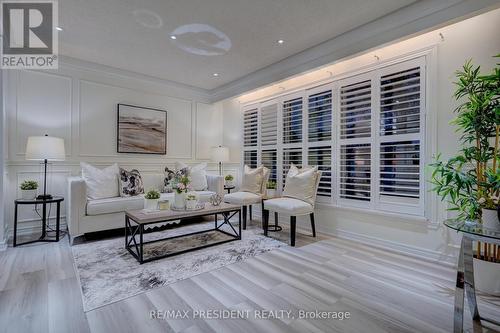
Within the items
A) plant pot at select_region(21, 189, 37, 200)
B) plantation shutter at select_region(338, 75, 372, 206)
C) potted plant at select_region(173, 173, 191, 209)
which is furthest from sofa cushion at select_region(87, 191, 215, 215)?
plantation shutter at select_region(338, 75, 372, 206)

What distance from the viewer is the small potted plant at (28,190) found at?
3.25 metres

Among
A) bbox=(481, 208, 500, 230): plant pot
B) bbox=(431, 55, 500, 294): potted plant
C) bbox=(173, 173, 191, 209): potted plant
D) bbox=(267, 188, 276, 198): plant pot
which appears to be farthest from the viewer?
bbox=(267, 188, 276, 198): plant pot

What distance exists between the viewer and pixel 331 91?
3.71m

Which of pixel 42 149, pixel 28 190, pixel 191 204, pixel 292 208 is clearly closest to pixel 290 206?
pixel 292 208

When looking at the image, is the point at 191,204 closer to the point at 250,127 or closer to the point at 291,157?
the point at 291,157

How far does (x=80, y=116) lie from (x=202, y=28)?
2.57 metres

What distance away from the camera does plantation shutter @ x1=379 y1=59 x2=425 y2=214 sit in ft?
9.29

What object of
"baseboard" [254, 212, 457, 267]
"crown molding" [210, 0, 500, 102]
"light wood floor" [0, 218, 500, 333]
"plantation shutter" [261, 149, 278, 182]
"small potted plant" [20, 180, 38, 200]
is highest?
"crown molding" [210, 0, 500, 102]

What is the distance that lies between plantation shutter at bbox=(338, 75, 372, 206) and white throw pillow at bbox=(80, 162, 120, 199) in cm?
342

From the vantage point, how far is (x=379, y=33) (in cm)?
276

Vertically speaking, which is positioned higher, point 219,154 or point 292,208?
point 219,154

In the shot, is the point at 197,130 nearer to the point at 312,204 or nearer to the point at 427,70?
the point at 312,204

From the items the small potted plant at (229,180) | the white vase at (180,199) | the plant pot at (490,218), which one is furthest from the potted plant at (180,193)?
the plant pot at (490,218)

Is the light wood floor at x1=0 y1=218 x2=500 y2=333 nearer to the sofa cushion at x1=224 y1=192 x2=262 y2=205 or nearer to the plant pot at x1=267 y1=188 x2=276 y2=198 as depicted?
the sofa cushion at x1=224 y1=192 x2=262 y2=205
